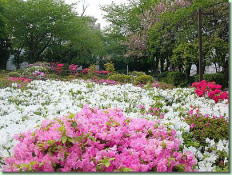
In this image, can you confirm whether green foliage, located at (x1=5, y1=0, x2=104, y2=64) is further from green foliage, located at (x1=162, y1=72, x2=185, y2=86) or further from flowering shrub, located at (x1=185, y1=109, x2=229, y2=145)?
flowering shrub, located at (x1=185, y1=109, x2=229, y2=145)

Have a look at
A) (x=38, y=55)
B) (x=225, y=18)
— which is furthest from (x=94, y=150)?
(x=38, y=55)

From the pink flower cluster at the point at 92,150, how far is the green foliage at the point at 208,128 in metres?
0.53

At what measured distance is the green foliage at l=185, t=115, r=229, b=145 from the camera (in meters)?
3.08

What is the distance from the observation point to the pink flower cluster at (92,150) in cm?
210

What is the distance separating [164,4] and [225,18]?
361 inches

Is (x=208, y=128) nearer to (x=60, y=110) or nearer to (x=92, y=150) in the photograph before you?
(x=92, y=150)

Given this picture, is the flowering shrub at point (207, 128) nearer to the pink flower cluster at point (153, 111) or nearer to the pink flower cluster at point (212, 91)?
the pink flower cluster at point (153, 111)

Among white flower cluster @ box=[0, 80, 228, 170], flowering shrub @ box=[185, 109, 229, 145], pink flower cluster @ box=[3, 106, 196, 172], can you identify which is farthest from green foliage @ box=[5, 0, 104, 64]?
pink flower cluster @ box=[3, 106, 196, 172]

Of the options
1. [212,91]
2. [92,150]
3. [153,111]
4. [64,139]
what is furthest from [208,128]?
[212,91]

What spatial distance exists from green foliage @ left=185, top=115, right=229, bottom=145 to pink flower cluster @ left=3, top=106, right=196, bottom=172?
0.53 m

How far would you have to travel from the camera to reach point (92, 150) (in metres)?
2.25

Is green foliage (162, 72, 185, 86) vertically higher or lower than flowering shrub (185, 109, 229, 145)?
higher

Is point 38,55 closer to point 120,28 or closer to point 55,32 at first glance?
point 55,32

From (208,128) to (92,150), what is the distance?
1468 mm
